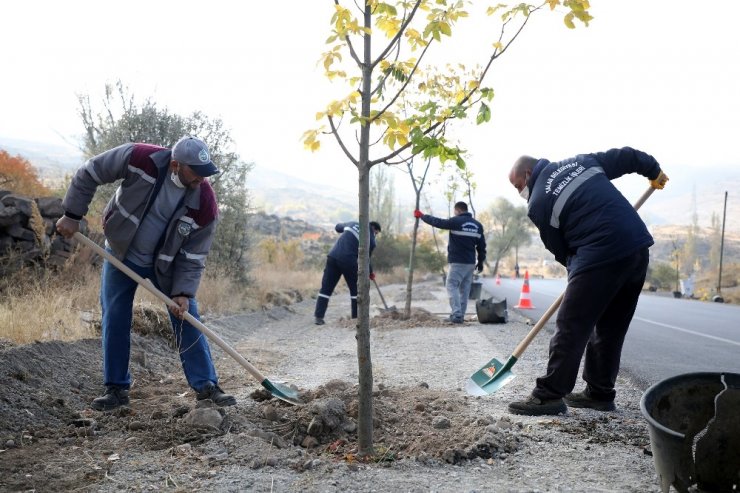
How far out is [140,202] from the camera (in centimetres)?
440

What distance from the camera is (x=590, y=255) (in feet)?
13.9

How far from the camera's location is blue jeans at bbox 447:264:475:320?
10758 millimetres

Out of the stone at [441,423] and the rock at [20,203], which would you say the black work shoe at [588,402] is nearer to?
the stone at [441,423]

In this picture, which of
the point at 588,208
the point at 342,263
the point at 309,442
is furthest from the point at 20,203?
the point at 588,208

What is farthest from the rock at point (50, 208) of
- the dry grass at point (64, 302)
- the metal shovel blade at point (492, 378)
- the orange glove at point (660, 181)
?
the orange glove at point (660, 181)

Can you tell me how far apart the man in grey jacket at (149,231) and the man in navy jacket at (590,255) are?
88.6 inches

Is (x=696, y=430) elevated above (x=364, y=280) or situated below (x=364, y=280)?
below

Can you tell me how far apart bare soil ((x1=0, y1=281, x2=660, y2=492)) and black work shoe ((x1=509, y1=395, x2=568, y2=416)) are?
0.25 ft

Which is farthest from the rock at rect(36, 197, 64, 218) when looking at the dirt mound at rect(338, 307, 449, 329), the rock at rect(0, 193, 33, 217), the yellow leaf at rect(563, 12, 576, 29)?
the yellow leaf at rect(563, 12, 576, 29)

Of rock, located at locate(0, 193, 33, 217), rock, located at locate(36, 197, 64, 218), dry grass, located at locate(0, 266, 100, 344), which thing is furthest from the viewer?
rock, located at locate(36, 197, 64, 218)

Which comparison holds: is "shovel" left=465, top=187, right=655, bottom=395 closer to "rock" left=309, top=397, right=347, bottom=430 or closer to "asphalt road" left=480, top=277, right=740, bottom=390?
"rock" left=309, top=397, right=347, bottom=430

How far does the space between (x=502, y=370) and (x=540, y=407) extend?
0.48 meters

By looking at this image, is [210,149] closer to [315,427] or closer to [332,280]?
→ [332,280]

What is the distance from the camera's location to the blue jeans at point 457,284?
35.3 feet
